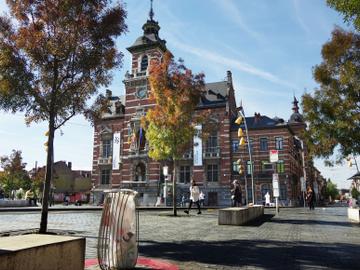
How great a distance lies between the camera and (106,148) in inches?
2095

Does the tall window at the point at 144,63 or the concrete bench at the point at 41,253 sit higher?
the tall window at the point at 144,63

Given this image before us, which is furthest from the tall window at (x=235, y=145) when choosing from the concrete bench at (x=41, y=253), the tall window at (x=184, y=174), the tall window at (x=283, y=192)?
the concrete bench at (x=41, y=253)

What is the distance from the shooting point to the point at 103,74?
11.2 m

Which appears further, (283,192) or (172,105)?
(283,192)

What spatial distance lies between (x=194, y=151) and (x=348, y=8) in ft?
122

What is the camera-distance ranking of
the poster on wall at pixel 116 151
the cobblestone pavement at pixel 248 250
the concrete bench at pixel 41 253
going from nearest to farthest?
the concrete bench at pixel 41 253 → the cobblestone pavement at pixel 248 250 → the poster on wall at pixel 116 151

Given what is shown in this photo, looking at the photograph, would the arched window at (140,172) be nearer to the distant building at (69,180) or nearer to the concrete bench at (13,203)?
the concrete bench at (13,203)

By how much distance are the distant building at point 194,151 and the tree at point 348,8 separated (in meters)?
31.8

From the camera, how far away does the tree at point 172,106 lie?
18.6 metres

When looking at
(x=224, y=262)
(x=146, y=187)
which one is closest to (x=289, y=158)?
(x=146, y=187)

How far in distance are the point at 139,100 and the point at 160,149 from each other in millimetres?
32502

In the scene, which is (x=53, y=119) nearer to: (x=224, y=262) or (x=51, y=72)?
(x=51, y=72)

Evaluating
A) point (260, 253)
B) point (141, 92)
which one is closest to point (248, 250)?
point (260, 253)

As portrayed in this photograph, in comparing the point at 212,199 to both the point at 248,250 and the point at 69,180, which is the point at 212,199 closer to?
the point at 248,250
